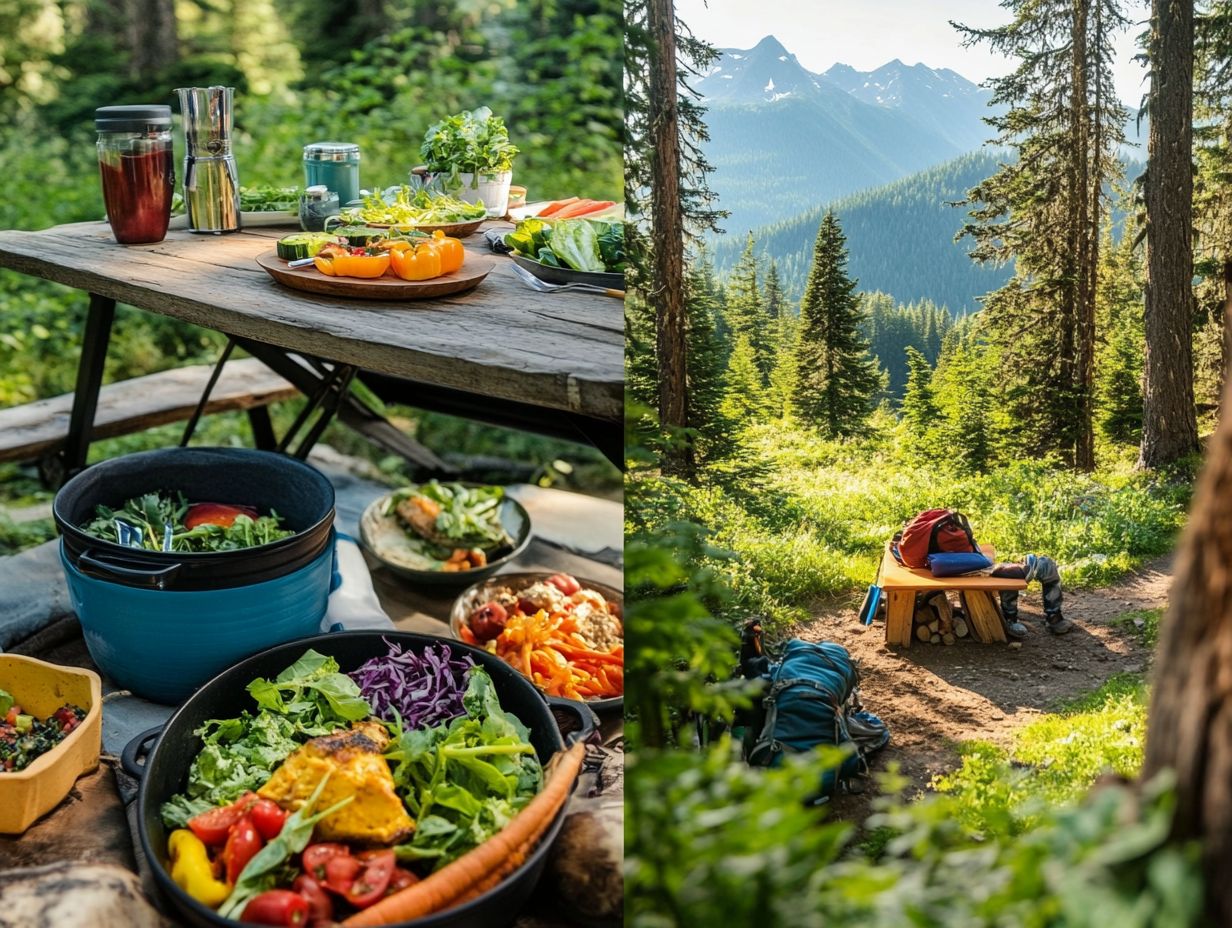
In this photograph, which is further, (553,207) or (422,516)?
(422,516)

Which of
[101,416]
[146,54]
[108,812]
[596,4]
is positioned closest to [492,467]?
[101,416]

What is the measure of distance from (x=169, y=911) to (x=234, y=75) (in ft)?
20.5

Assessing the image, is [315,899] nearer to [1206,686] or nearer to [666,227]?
[1206,686]

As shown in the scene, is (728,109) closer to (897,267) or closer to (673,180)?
(673,180)

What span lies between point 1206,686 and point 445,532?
242 centimetres

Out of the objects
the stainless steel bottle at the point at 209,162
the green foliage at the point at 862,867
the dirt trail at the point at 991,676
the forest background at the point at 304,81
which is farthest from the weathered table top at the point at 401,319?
the forest background at the point at 304,81

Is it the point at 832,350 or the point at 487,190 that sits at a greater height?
the point at 487,190

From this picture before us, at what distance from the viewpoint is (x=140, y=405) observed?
11.0ft

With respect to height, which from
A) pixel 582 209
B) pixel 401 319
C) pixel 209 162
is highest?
pixel 209 162

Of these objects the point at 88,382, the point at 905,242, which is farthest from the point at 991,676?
the point at 88,382

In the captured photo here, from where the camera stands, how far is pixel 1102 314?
2.22 meters

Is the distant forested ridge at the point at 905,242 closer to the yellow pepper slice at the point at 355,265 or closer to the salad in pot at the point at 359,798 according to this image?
the yellow pepper slice at the point at 355,265

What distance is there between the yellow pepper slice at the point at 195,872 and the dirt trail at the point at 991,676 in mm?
1100

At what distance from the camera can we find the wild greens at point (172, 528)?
2.19m
